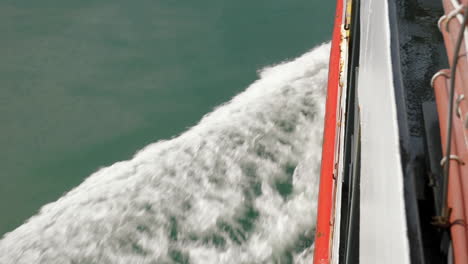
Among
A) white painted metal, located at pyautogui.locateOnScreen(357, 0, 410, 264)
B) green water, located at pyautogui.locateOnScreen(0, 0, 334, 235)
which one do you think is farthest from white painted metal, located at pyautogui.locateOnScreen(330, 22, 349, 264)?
green water, located at pyautogui.locateOnScreen(0, 0, 334, 235)

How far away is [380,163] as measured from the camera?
122cm

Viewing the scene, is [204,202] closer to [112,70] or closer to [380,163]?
[380,163]

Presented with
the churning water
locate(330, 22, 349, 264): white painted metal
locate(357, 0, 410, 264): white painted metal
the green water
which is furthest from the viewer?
the green water

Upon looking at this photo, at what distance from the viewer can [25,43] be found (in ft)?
13.7

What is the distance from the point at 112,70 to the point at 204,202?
66.4 inches

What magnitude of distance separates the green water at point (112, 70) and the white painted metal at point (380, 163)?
1877 millimetres

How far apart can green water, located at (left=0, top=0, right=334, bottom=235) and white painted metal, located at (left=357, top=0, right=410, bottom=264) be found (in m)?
1.88

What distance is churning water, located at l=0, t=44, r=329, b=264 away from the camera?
8.06 ft

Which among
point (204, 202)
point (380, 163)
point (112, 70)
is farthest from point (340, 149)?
point (112, 70)

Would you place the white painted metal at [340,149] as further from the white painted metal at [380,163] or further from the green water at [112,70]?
the green water at [112,70]

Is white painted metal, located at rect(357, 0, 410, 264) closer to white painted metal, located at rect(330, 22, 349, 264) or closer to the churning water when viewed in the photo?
white painted metal, located at rect(330, 22, 349, 264)

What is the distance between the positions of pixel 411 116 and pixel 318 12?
331 centimetres

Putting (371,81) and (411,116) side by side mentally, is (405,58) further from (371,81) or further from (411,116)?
(411,116)

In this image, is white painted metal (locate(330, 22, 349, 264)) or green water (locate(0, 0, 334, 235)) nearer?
white painted metal (locate(330, 22, 349, 264))
